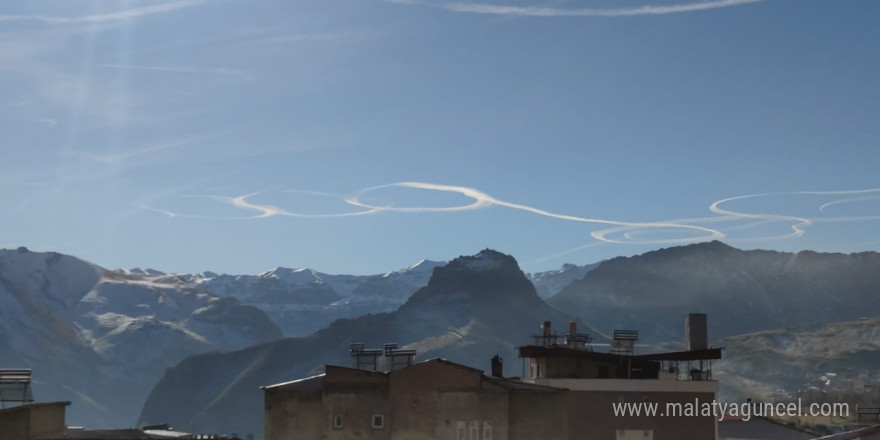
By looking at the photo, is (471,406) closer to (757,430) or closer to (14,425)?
(14,425)

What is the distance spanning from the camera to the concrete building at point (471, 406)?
271 feet

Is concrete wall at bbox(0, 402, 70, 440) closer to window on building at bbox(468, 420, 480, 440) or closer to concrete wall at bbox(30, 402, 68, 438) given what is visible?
concrete wall at bbox(30, 402, 68, 438)

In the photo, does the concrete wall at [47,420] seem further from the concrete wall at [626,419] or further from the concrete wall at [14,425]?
the concrete wall at [626,419]

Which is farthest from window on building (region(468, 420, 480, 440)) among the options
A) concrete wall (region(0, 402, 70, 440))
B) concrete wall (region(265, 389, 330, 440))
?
concrete wall (region(0, 402, 70, 440))

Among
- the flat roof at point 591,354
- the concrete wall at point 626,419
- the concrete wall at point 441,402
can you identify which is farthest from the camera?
the flat roof at point 591,354

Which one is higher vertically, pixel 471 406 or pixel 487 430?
pixel 471 406

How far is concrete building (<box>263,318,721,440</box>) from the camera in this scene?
82.7m

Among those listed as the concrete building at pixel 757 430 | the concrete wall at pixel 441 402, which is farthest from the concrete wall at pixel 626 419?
the concrete building at pixel 757 430

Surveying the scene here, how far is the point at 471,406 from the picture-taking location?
3260 inches

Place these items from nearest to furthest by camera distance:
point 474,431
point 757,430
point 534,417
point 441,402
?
point 474,431, point 441,402, point 534,417, point 757,430

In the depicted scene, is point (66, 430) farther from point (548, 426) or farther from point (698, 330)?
point (698, 330)

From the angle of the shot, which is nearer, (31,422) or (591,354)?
(31,422)

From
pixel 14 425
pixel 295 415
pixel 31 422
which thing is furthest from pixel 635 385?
pixel 14 425

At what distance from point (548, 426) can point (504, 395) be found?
4.41m
